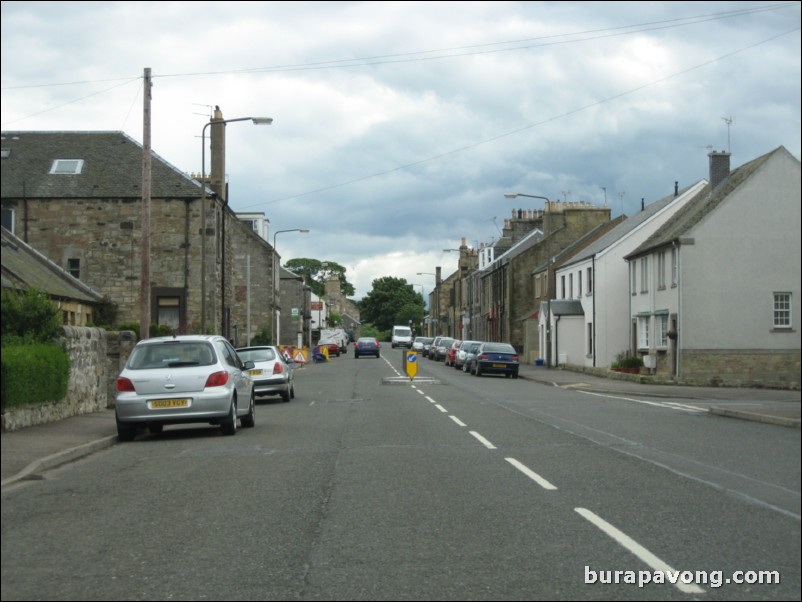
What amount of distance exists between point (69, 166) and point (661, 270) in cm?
3091

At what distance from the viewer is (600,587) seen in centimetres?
550

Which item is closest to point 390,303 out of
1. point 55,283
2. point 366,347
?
point 366,347

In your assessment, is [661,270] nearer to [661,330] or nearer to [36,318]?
[661,330]

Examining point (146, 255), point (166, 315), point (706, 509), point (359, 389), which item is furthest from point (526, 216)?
point (706, 509)

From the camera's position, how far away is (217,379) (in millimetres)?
14570

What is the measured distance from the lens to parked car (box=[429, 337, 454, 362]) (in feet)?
216

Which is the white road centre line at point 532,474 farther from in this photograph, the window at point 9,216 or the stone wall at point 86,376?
the stone wall at point 86,376

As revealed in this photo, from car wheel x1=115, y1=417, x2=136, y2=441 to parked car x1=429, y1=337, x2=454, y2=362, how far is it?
49.6m

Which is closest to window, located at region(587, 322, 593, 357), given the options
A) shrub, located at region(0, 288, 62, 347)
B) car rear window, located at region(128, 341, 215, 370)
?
car rear window, located at region(128, 341, 215, 370)

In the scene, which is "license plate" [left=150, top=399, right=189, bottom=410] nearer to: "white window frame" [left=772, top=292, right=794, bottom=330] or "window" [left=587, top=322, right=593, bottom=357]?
"white window frame" [left=772, top=292, right=794, bottom=330]

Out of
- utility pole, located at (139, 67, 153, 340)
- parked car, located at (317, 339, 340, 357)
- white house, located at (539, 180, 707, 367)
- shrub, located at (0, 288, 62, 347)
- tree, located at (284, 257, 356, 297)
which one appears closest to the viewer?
shrub, located at (0, 288, 62, 347)

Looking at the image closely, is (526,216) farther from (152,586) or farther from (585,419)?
(152,586)

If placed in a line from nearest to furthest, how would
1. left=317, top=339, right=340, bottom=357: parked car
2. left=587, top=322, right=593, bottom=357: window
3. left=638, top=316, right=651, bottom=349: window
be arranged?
left=638, top=316, right=651, bottom=349: window
left=587, top=322, right=593, bottom=357: window
left=317, top=339, right=340, bottom=357: parked car

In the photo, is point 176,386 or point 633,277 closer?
point 176,386
